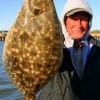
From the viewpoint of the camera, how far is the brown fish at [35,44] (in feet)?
10.4

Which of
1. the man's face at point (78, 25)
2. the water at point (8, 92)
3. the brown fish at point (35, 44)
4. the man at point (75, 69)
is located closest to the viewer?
the brown fish at point (35, 44)

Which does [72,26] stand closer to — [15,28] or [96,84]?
[96,84]

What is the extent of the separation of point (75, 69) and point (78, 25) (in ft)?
2.10

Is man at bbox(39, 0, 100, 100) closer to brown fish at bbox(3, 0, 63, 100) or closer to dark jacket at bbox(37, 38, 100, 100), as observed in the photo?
dark jacket at bbox(37, 38, 100, 100)

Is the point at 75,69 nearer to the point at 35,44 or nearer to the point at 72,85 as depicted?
the point at 72,85

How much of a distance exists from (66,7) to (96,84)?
107 cm

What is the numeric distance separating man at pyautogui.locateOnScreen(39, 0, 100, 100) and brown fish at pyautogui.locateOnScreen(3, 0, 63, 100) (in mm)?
1335

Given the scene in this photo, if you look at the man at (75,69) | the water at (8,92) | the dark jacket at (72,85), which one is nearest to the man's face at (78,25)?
the man at (75,69)

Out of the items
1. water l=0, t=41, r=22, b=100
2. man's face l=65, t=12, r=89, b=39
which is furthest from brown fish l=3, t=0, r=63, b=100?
water l=0, t=41, r=22, b=100

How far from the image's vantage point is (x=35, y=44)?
10.4ft

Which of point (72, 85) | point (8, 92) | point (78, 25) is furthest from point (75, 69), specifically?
point (8, 92)

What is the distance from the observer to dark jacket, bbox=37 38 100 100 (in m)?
4.68

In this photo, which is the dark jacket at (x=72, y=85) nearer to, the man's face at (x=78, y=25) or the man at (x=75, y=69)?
the man at (x=75, y=69)

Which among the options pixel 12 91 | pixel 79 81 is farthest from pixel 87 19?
pixel 12 91
